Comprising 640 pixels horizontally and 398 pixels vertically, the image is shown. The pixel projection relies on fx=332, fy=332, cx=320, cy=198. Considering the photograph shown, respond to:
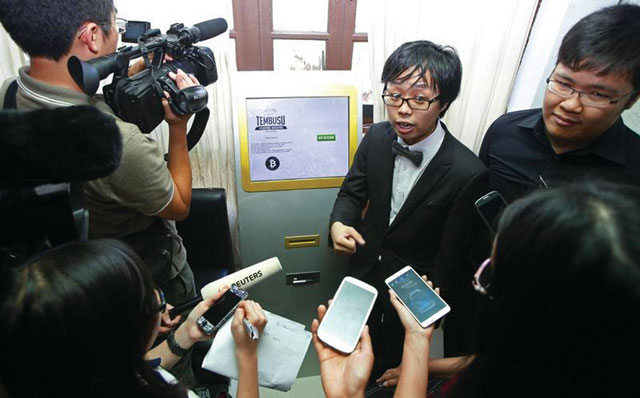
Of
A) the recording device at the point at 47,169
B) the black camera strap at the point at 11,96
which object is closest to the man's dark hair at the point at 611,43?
the recording device at the point at 47,169

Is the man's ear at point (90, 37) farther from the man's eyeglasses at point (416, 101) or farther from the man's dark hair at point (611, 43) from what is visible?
the man's dark hair at point (611, 43)

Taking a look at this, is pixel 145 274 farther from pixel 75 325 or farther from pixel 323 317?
pixel 323 317

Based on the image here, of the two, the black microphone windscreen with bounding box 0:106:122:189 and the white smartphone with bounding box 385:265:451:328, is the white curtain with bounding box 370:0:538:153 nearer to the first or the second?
the white smartphone with bounding box 385:265:451:328

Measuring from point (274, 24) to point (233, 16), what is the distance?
7.0 inches

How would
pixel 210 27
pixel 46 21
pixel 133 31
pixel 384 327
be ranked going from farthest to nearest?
pixel 384 327 → pixel 210 27 → pixel 133 31 → pixel 46 21

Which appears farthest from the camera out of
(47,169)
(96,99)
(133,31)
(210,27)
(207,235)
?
(207,235)

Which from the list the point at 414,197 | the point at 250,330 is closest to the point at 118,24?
the point at 250,330

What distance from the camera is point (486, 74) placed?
5.12ft

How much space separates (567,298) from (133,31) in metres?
1.16

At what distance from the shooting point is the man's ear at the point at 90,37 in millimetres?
776

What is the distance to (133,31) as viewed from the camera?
95 cm

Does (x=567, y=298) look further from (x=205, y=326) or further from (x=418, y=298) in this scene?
(x=205, y=326)

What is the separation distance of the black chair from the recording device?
2.86 ft

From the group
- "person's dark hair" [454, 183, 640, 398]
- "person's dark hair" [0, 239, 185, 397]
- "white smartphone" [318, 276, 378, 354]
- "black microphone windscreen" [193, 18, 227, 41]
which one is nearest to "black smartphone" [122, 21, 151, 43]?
Result: "black microphone windscreen" [193, 18, 227, 41]
